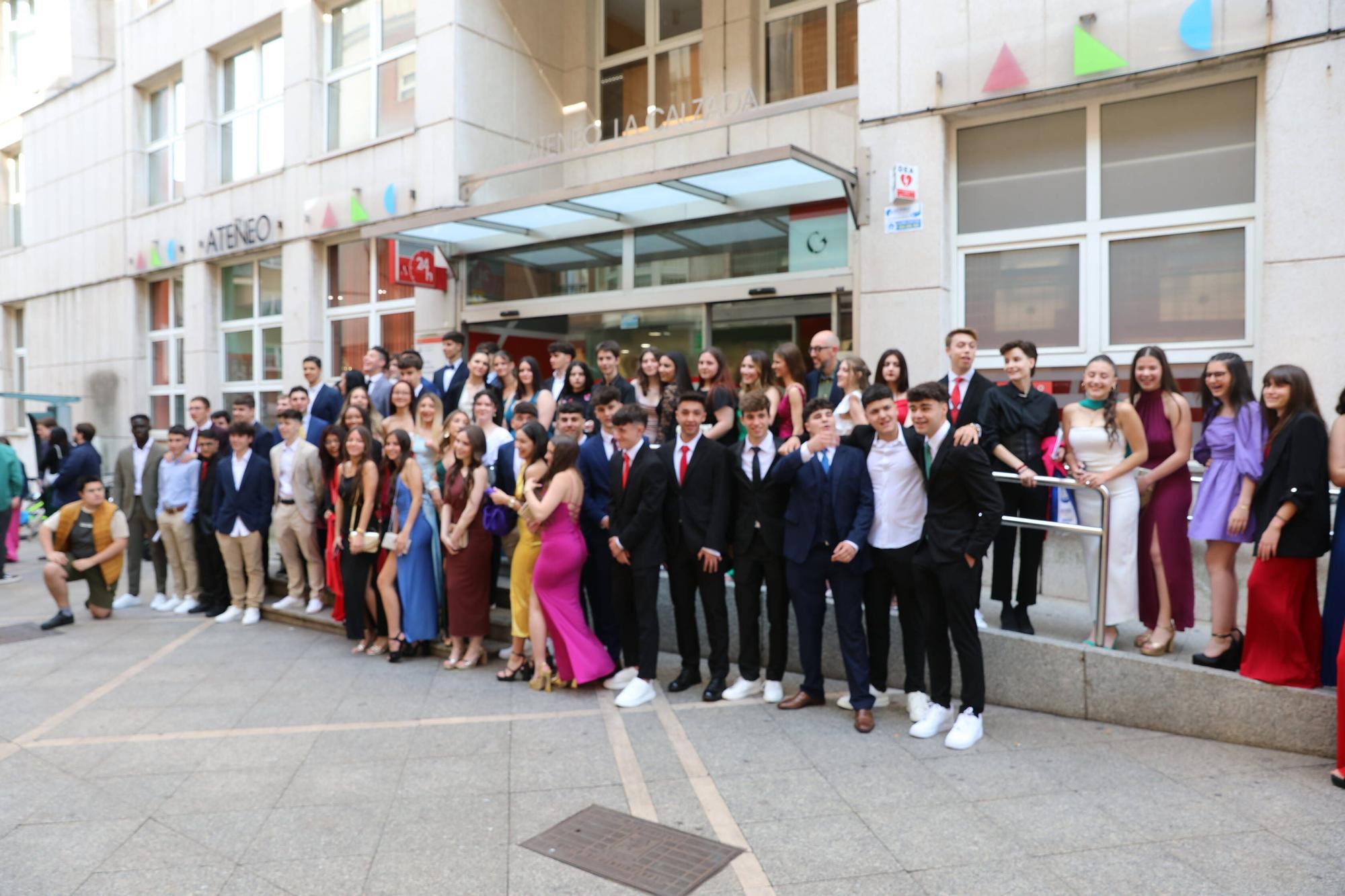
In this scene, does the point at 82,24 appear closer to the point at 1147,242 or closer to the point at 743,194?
A: the point at 743,194

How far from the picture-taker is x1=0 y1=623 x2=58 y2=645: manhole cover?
8445mm

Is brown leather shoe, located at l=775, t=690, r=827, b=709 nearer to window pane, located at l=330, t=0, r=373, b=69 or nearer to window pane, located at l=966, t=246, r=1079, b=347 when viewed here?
window pane, located at l=966, t=246, r=1079, b=347

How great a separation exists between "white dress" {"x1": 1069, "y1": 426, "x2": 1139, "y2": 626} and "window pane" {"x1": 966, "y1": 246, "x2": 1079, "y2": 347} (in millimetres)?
3110

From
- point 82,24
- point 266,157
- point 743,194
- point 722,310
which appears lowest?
point 722,310

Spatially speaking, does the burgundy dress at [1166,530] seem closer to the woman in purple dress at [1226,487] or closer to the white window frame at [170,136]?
the woman in purple dress at [1226,487]

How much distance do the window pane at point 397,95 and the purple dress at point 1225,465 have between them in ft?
36.6

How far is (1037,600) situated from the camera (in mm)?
6434

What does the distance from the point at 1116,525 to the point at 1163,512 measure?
33 centimetres

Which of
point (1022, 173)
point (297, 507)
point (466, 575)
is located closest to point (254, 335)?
point (297, 507)

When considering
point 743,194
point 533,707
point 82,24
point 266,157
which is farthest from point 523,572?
point 82,24

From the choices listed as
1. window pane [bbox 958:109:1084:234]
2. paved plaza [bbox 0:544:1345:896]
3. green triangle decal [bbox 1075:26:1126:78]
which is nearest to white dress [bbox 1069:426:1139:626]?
paved plaza [bbox 0:544:1345:896]

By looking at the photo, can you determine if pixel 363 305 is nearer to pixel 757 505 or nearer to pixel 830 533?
pixel 757 505

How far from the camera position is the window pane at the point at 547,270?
11797 mm

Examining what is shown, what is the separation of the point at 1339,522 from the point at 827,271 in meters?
5.75
